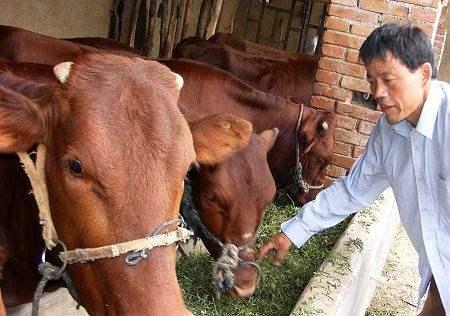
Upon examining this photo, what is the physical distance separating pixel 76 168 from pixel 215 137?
77 centimetres

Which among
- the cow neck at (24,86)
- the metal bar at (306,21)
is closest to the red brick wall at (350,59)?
the cow neck at (24,86)

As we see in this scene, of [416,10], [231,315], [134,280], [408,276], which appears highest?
[416,10]

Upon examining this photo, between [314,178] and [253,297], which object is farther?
[314,178]

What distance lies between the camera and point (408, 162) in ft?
10.5

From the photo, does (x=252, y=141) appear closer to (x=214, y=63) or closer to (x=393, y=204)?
(x=393, y=204)

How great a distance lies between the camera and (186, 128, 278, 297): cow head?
349cm

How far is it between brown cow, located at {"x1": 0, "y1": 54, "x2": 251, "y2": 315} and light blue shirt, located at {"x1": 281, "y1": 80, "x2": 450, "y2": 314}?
136 centimetres

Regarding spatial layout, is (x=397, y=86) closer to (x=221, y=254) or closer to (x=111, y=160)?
(x=221, y=254)

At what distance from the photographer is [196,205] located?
141 inches

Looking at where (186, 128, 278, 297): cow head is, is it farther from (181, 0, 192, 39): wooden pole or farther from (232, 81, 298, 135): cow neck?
(181, 0, 192, 39): wooden pole

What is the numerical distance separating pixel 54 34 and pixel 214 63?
2848 mm

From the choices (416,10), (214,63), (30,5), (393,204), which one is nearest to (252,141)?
(416,10)

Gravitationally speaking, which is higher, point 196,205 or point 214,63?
point 214,63

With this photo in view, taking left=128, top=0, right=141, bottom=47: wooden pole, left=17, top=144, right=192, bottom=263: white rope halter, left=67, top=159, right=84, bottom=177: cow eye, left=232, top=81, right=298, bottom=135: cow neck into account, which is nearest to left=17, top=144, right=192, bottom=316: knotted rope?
left=17, top=144, right=192, bottom=263: white rope halter
